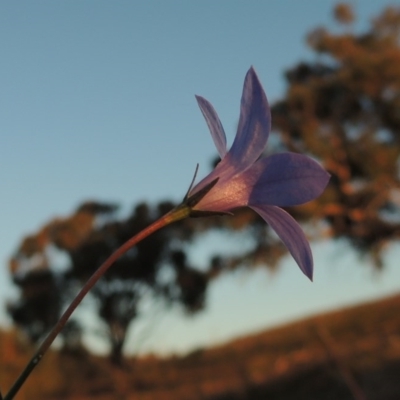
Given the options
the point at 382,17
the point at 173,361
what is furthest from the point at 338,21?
the point at 173,361

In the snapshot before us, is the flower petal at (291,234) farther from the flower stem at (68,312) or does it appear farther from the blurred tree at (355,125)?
the blurred tree at (355,125)

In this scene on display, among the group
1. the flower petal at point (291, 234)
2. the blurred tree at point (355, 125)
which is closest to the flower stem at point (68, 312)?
the flower petal at point (291, 234)

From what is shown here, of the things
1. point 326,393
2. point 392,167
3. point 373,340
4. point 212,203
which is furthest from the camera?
point 392,167

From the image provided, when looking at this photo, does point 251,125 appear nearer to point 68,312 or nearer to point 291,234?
point 291,234

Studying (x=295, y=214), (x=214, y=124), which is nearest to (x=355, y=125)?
(x=295, y=214)

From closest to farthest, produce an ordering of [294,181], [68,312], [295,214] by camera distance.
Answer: [68,312], [294,181], [295,214]

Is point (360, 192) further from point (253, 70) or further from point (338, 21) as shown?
point (253, 70)
